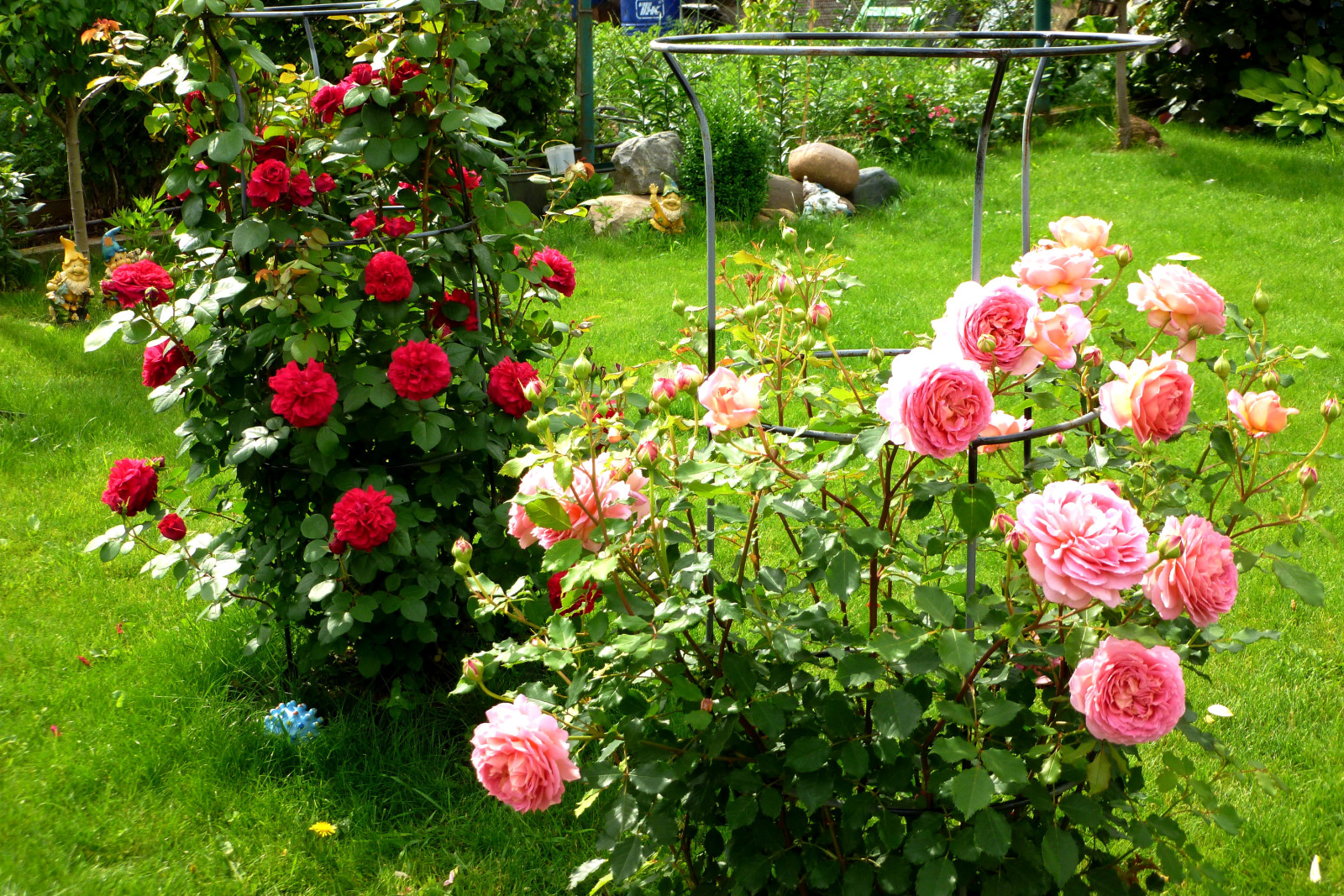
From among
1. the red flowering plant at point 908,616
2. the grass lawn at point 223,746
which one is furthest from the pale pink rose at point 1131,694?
the grass lawn at point 223,746

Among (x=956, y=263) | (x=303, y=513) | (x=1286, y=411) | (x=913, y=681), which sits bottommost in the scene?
(x=956, y=263)

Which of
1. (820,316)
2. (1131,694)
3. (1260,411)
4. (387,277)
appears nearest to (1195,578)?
(1131,694)

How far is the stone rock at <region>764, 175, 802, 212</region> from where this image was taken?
6234 mm

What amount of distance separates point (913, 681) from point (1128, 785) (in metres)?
0.35

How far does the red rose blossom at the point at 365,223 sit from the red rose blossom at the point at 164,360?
42 cm

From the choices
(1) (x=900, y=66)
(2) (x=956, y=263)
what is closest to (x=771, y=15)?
(1) (x=900, y=66)

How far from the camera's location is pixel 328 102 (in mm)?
2111

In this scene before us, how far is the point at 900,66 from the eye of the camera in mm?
8406

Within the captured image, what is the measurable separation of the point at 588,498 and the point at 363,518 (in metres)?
0.74

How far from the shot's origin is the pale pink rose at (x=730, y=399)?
4.37 ft

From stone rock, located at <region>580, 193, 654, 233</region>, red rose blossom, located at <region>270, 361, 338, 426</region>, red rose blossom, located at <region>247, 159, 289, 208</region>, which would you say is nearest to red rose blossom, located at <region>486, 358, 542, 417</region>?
red rose blossom, located at <region>270, 361, 338, 426</region>

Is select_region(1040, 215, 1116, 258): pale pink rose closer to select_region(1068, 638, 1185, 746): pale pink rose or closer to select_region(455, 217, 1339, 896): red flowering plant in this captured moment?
select_region(455, 217, 1339, 896): red flowering plant

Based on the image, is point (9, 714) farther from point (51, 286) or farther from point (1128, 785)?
point (51, 286)

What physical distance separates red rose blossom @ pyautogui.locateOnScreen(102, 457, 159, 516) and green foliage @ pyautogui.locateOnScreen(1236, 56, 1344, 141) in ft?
23.9
